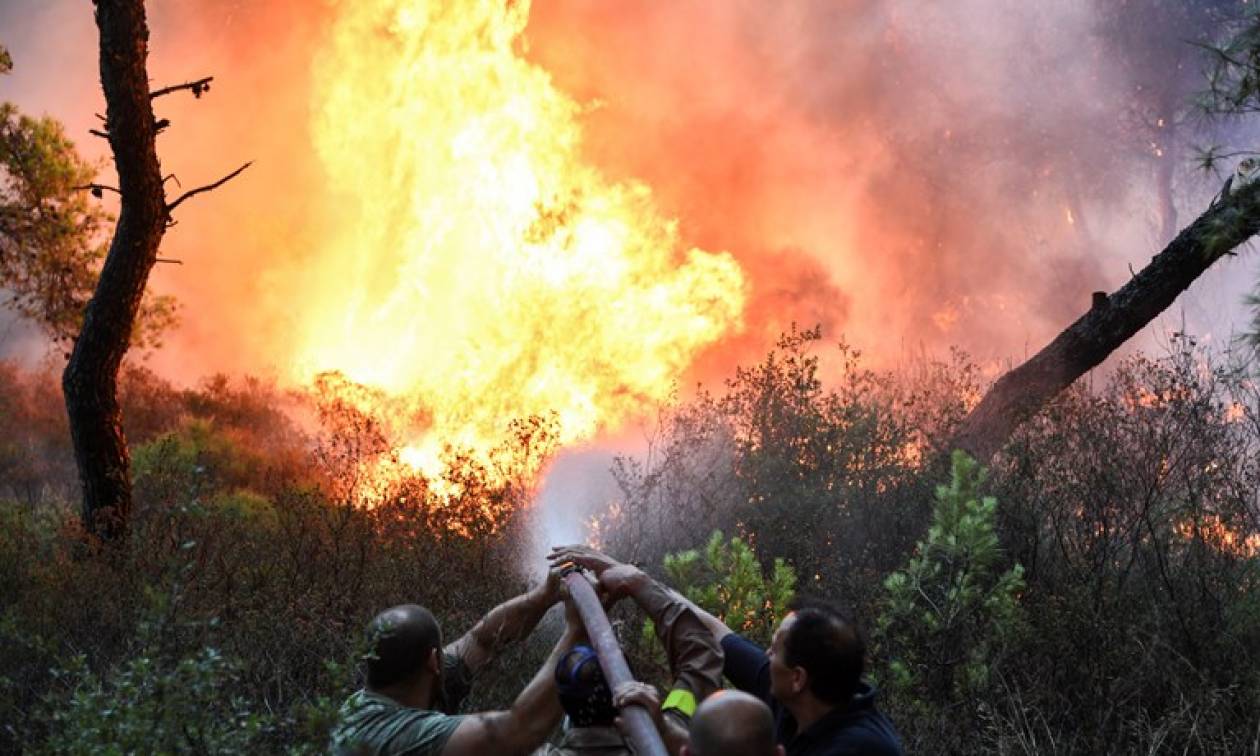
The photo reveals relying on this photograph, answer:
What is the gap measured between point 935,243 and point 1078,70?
6.41 metres

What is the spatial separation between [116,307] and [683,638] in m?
6.65

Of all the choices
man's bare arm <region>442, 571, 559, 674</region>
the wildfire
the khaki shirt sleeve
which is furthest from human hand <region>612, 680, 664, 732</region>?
the wildfire

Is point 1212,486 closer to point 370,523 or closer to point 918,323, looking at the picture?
point 370,523

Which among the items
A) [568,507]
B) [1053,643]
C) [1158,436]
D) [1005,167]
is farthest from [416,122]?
[1005,167]

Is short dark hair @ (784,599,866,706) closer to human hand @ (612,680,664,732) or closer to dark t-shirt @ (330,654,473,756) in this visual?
human hand @ (612,680,664,732)

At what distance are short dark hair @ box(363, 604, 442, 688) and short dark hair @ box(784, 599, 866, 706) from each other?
1.11m

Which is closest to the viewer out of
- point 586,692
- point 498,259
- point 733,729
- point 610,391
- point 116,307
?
point 733,729

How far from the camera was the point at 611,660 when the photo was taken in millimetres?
3160

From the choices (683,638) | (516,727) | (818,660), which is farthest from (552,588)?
(818,660)

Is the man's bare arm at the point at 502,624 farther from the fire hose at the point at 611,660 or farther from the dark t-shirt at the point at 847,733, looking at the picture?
the dark t-shirt at the point at 847,733

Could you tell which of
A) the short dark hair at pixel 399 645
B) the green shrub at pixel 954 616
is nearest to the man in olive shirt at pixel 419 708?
the short dark hair at pixel 399 645

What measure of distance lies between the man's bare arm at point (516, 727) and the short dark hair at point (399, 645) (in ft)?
0.91

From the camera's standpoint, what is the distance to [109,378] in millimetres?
8914

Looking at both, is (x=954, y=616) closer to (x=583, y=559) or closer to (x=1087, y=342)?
(x=583, y=559)
